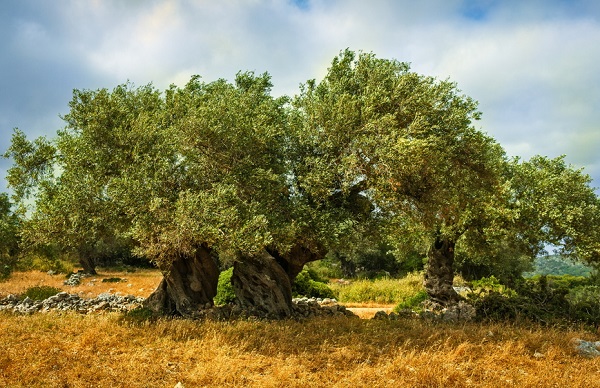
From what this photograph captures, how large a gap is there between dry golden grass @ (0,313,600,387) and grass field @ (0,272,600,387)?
3 cm

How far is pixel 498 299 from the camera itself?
63.2 feet

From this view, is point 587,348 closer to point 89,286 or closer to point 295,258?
point 295,258

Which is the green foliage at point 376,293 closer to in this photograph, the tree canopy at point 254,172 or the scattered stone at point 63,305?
the tree canopy at point 254,172

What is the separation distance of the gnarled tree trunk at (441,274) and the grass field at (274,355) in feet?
29.8

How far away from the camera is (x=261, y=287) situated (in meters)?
17.8

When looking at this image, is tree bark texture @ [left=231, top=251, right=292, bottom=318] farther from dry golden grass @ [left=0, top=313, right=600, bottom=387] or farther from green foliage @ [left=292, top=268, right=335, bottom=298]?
green foliage @ [left=292, top=268, right=335, bottom=298]

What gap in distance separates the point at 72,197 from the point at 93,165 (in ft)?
6.31

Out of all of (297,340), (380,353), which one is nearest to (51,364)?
(297,340)

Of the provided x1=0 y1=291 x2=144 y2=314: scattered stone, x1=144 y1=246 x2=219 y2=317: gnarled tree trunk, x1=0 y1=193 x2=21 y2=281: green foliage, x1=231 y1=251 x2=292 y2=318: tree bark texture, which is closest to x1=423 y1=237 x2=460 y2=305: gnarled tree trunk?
x1=231 y1=251 x2=292 y2=318: tree bark texture

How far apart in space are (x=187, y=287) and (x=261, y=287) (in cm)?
324

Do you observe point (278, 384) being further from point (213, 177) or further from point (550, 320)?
point (550, 320)

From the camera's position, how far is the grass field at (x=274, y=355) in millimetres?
10273

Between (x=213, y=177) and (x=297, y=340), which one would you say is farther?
(x=213, y=177)

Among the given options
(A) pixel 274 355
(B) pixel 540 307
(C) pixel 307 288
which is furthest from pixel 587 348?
(C) pixel 307 288
